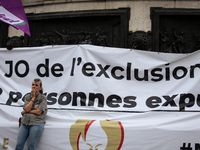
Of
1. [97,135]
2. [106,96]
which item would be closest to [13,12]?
[106,96]

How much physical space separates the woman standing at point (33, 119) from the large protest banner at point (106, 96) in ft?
1.09

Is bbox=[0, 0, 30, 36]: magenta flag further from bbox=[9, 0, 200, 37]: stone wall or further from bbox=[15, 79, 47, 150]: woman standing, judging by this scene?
bbox=[15, 79, 47, 150]: woman standing

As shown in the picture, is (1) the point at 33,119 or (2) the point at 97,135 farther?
(2) the point at 97,135

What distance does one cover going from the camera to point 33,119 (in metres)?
5.12

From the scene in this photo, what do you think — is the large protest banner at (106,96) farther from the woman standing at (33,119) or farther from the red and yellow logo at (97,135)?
the woman standing at (33,119)

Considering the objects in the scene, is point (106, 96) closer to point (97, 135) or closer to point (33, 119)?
point (97, 135)

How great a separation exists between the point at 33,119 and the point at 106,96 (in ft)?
4.96

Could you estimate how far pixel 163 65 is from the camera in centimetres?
585

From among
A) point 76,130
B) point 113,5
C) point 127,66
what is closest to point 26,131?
point 76,130

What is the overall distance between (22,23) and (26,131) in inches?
90.2

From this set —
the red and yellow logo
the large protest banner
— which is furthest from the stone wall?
the red and yellow logo

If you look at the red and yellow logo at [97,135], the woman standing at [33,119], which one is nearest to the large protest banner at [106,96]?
the red and yellow logo at [97,135]

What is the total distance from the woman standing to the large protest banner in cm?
33

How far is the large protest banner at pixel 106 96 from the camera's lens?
524 centimetres
